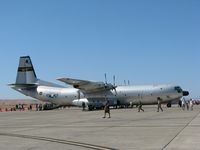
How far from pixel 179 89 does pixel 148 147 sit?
40.4m

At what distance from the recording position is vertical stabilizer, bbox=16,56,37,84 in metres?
57.4

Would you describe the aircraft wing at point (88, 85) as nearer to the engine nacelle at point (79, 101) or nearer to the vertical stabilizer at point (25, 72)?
the engine nacelle at point (79, 101)

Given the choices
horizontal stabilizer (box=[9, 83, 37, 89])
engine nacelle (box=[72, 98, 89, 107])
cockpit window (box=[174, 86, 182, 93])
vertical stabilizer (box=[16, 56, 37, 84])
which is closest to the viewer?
cockpit window (box=[174, 86, 182, 93])

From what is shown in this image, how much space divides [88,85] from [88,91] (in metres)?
2.12

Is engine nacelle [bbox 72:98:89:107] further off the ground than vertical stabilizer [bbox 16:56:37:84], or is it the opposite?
vertical stabilizer [bbox 16:56:37:84]

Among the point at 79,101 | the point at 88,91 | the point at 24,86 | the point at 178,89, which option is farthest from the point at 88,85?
the point at 178,89

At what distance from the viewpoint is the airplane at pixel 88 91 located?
162ft

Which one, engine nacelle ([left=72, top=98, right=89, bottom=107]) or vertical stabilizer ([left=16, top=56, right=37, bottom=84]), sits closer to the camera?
engine nacelle ([left=72, top=98, right=89, bottom=107])

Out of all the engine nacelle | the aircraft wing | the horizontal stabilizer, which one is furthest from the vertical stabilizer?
the aircraft wing

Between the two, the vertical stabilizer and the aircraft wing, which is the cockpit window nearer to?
the aircraft wing

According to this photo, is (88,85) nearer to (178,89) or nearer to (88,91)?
(88,91)

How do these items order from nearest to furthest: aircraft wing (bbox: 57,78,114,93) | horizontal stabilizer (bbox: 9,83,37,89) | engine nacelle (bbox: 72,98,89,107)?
aircraft wing (bbox: 57,78,114,93) → engine nacelle (bbox: 72,98,89,107) → horizontal stabilizer (bbox: 9,83,37,89)

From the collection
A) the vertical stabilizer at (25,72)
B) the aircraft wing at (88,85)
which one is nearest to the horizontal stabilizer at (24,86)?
the vertical stabilizer at (25,72)

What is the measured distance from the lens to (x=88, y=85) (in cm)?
5094
